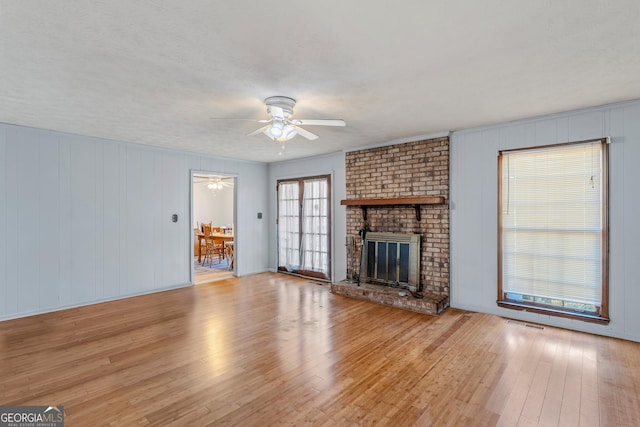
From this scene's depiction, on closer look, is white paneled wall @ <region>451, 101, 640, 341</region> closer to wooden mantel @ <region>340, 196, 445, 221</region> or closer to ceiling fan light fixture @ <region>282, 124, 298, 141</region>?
wooden mantel @ <region>340, 196, 445, 221</region>

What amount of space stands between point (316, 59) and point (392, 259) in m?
3.51

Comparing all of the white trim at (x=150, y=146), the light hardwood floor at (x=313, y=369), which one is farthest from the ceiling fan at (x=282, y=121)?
the white trim at (x=150, y=146)

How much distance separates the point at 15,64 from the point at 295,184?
4804 millimetres

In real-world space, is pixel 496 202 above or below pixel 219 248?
above

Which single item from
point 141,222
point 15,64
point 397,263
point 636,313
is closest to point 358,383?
point 397,263

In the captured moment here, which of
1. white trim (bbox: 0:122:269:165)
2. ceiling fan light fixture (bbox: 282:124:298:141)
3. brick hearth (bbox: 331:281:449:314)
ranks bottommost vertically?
brick hearth (bbox: 331:281:449:314)

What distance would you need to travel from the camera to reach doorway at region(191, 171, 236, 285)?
701cm

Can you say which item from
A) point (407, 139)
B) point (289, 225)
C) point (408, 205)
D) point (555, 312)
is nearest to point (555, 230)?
point (555, 312)

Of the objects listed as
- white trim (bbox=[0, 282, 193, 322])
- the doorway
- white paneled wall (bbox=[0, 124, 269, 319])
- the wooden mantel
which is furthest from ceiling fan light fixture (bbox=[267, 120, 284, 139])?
white trim (bbox=[0, 282, 193, 322])

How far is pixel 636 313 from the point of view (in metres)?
3.34

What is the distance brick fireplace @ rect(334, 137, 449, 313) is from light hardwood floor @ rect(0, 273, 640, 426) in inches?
22.1

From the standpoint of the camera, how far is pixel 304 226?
21.9 feet

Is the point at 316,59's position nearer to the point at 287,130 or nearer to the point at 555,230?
the point at 287,130

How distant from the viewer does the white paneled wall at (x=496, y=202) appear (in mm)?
3367
